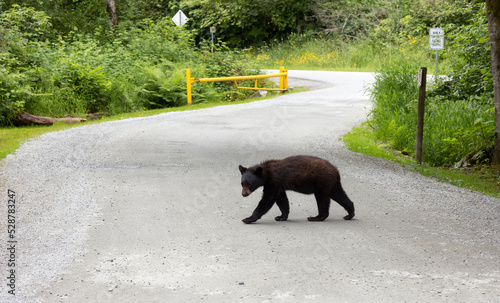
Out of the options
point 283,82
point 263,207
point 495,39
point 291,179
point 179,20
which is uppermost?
point 179,20

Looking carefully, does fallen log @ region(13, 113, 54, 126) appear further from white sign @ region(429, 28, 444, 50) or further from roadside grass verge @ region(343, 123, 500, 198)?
white sign @ region(429, 28, 444, 50)

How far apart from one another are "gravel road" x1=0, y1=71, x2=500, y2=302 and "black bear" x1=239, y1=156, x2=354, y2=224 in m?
0.38

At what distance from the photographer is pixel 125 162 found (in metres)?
11.1

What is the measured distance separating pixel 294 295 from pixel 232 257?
110cm

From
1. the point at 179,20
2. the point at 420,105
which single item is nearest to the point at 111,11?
the point at 179,20

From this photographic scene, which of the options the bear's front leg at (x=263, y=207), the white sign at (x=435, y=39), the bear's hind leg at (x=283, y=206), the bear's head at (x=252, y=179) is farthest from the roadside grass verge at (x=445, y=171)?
the white sign at (x=435, y=39)

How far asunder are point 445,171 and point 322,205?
559 centimetres

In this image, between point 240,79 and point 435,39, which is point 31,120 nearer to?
point 240,79

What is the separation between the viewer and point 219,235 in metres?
6.57

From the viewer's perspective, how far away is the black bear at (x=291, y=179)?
649cm

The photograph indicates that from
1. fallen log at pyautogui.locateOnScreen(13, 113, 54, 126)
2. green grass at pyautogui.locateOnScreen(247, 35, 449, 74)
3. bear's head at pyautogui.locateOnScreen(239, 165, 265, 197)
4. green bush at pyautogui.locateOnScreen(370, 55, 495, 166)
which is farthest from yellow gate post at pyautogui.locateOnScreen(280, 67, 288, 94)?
bear's head at pyautogui.locateOnScreen(239, 165, 265, 197)

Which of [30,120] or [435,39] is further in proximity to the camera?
[435,39]

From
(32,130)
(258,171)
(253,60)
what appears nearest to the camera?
(258,171)

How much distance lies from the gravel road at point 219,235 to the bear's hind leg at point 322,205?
0.37 feet
